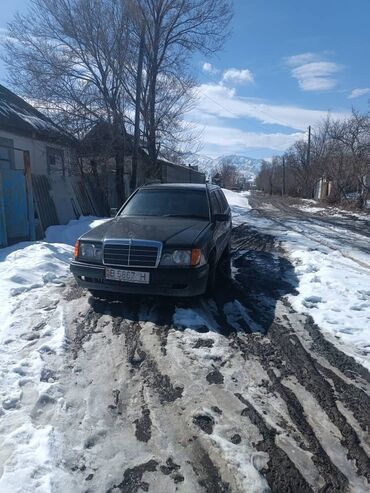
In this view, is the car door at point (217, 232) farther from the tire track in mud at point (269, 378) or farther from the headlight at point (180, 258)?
the headlight at point (180, 258)

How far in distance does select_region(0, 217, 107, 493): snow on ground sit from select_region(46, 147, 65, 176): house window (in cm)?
1030

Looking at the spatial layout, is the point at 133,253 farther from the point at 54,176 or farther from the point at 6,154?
the point at 6,154

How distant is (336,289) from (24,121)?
526 inches

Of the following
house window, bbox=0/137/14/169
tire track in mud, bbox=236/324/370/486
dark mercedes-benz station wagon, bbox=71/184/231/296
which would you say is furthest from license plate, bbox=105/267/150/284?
house window, bbox=0/137/14/169

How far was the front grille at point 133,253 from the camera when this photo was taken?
15.2ft

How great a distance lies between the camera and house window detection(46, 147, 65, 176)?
17103 mm

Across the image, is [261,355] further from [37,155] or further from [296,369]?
[37,155]

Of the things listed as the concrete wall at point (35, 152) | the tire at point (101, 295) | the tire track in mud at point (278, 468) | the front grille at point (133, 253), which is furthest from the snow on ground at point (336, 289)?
the concrete wall at point (35, 152)

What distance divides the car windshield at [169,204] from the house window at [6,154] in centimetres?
1009

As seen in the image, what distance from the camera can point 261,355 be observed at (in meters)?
3.79

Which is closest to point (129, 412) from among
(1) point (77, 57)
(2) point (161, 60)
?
(1) point (77, 57)

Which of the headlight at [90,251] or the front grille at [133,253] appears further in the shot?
the headlight at [90,251]

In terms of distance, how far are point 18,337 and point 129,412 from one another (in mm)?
1897

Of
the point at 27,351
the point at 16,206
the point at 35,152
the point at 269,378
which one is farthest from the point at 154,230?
the point at 35,152
